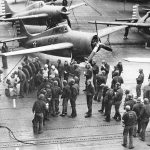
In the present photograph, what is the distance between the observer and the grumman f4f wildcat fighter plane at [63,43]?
2153 centimetres

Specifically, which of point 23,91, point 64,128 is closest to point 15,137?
point 64,128

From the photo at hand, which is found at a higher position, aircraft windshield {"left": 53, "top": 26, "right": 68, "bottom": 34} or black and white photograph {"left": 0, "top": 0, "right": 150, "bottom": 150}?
aircraft windshield {"left": 53, "top": 26, "right": 68, "bottom": 34}

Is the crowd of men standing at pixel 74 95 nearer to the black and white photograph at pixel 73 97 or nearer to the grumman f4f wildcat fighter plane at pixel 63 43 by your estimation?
the black and white photograph at pixel 73 97

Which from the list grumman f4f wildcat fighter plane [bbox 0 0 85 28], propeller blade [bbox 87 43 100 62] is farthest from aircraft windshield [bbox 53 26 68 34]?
grumman f4f wildcat fighter plane [bbox 0 0 85 28]

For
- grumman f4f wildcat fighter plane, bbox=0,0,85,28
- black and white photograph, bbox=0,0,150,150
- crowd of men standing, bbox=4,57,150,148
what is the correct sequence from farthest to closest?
grumman f4f wildcat fighter plane, bbox=0,0,85,28 < black and white photograph, bbox=0,0,150,150 < crowd of men standing, bbox=4,57,150,148

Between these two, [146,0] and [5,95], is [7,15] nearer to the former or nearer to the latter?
[5,95]

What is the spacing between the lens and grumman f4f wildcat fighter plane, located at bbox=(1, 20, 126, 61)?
21531 millimetres

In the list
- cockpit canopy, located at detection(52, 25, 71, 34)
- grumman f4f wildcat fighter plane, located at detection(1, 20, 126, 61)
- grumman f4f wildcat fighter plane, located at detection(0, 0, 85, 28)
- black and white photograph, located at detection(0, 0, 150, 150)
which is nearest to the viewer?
black and white photograph, located at detection(0, 0, 150, 150)

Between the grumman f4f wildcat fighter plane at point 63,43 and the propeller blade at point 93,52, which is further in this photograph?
the grumman f4f wildcat fighter plane at point 63,43

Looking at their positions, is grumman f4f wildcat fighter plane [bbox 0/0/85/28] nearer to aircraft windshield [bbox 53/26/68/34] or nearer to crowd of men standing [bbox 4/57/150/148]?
aircraft windshield [bbox 53/26/68/34]

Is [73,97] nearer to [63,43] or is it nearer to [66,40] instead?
[63,43]

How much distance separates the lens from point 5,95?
1852 cm

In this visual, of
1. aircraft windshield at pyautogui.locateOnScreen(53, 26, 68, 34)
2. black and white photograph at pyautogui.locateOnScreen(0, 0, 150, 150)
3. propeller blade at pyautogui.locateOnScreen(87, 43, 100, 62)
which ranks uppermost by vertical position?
aircraft windshield at pyautogui.locateOnScreen(53, 26, 68, 34)

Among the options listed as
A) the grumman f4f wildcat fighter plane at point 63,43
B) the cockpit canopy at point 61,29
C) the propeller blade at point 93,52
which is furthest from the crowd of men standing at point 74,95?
the cockpit canopy at point 61,29
